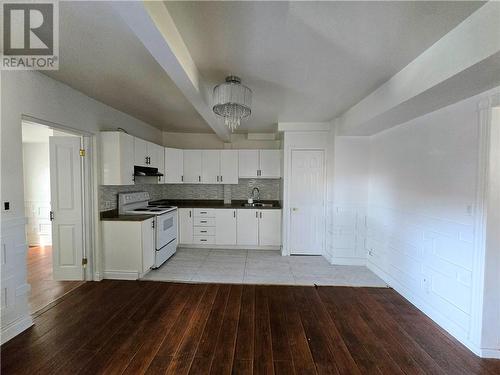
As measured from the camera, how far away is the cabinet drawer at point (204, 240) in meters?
4.52

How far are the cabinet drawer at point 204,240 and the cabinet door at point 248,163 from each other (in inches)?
59.8

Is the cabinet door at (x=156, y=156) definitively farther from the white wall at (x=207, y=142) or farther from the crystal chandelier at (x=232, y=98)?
the crystal chandelier at (x=232, y=98)

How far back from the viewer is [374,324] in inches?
87.1

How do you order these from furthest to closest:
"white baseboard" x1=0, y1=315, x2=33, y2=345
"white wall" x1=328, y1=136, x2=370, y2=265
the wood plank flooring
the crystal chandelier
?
"white wall" x1=328, y1=136, x2=370, y2=265 → the wood plank flooring → the crystal chandelier → "white baseboard" x1=0, y1=315, x2=33, y2=345

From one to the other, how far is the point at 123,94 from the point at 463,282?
168 inches

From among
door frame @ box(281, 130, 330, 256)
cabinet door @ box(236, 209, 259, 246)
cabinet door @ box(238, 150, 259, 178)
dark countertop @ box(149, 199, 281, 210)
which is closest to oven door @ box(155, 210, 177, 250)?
dark countertop @ box(149, 199, 281, 210)

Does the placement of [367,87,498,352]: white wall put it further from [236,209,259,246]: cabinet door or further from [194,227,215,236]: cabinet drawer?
[194,227,215,236]: cabinet drawer

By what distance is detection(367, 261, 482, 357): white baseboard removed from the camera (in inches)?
76.6

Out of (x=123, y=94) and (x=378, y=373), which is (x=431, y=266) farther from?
(x=123, y=94)

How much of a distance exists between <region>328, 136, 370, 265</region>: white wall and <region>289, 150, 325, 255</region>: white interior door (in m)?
0.36

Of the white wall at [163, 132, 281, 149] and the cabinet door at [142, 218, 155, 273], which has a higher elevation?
the white wall at [163, 132, 281, 149]

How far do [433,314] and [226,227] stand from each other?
334cm

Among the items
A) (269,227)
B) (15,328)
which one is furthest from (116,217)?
(269,227)

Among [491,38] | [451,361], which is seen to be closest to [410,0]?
[491,38]
